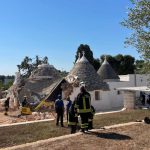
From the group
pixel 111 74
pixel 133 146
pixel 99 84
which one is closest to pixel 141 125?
pixel 133 146

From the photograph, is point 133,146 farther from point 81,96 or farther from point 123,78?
point 123,78

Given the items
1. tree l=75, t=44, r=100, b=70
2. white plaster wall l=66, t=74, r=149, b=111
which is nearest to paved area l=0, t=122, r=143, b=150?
white plaster wall l=66, t=74, r=149, b=111

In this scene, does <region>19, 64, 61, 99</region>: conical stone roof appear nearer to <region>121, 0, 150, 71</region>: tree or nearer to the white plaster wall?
the white plaster wall

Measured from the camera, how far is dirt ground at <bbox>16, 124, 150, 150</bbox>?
31.2 ft

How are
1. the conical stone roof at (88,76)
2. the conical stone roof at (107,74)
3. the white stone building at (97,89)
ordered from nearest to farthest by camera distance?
1. the white stone building at (97,89)
2. the conical stone roof at (88,76)
3. the conical stone roof at (107,74)

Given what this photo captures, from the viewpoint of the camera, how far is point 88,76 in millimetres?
31500

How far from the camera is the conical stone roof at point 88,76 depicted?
3073cm

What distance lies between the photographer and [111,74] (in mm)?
41125

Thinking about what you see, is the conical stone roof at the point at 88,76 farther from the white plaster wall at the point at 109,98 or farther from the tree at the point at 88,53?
the tree at the point at 88,53

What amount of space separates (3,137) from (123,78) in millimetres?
29775

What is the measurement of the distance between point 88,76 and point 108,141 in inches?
840

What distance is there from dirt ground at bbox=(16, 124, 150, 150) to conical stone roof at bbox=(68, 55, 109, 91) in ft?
61.1

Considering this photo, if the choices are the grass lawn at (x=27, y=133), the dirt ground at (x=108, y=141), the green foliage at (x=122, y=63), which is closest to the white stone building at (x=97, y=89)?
the grass lawn at (x=27, y=133)

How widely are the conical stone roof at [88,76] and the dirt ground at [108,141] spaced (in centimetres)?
1863
